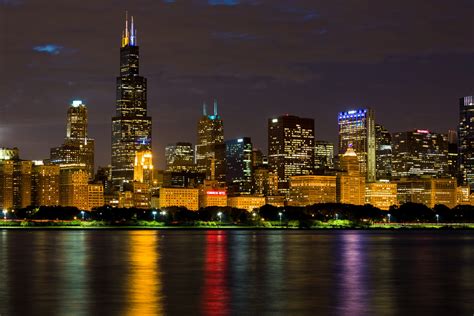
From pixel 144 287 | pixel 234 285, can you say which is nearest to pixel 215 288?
pixel 234 285

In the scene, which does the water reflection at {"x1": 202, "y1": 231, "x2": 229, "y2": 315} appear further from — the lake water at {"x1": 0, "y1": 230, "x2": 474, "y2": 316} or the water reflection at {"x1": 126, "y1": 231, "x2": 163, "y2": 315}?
the water reflection at {"x1": 126, "y1": 231, "x2": 163, "y2": 315}

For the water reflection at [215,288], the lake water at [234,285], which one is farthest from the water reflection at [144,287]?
the water reflection at [215,288]

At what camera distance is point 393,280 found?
55.8m

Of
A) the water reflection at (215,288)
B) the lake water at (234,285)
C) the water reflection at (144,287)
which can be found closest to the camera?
the water reflection at (144,287)

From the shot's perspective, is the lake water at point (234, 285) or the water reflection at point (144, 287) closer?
the water reflection at point (144, 287)

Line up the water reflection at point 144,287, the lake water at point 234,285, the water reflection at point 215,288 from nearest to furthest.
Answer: the water reflection at point 144,287, the water reflection at point 215,288, the lake water at point 234,285

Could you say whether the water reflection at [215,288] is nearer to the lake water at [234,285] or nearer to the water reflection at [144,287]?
the lake water at [234,285]

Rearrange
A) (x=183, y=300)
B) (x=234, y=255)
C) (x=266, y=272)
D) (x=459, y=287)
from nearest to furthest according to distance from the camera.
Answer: (x=183, y=300)
(x=459, y=287)
(x=266, y=272)
(x=234, y=255)

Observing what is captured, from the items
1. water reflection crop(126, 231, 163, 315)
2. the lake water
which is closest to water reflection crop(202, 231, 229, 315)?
the lake water

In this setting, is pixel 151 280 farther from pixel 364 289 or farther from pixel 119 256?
pixel 119 256

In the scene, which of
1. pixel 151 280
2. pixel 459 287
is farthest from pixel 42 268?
pixel 459 287

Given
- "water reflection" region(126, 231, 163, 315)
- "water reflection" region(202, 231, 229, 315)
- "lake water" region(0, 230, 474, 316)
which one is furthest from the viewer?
"lake water" region(0, 230, 474, 316)

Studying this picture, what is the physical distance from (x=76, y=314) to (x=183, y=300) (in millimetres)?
6430

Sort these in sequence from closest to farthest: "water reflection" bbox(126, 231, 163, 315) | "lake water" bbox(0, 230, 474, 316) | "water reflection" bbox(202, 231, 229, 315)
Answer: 1. "water reflection" bbox(126, 231, 163, 315)
2. "water reflection" bbox(202, 231, 229, 315)
3. "lake water" bbox(0, 230, 474, 316)
